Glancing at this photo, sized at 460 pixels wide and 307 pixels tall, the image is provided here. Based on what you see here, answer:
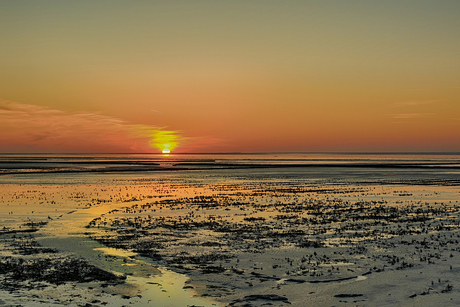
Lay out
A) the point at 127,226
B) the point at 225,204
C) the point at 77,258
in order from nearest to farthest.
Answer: the point at 77,258
the point at 127,226
the point at 225,204

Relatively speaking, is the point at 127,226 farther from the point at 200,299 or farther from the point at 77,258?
the point at 200,299

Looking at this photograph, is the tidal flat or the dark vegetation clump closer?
the tidal flat

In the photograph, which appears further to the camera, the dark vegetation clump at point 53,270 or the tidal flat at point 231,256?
the dark vegetation clump at point 53,270

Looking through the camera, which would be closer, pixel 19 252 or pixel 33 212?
pixel 19 252

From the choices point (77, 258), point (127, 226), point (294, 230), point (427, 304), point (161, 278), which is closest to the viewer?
point (427, 304)

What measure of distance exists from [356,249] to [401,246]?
2.33m

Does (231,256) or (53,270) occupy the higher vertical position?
(53,270)

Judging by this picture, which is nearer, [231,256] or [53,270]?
[53,270]

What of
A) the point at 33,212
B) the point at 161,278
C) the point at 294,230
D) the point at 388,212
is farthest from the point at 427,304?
the point at 33,212

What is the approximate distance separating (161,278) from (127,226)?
35.4 feet

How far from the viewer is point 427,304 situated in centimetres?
1143

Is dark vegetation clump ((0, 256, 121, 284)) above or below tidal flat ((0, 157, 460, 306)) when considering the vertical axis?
above

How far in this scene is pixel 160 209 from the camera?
3191 centimetres

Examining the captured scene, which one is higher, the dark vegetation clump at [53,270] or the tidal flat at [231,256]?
the dark vegetation clump at [53,270]
